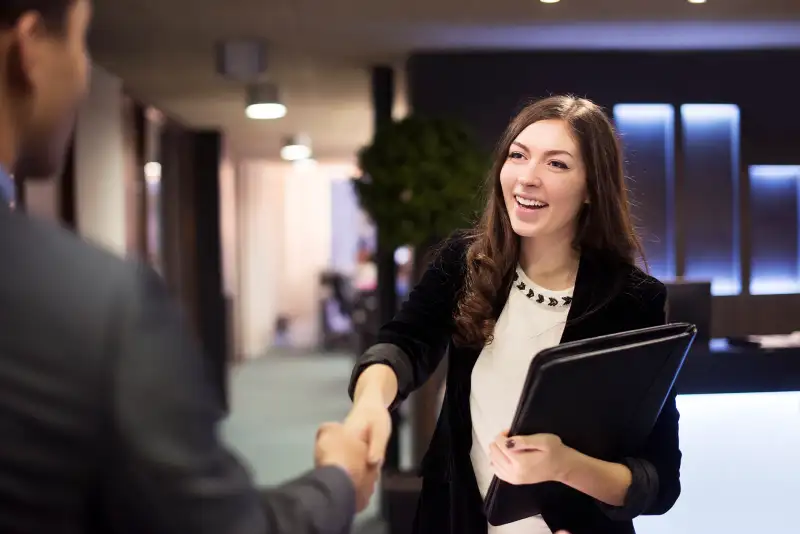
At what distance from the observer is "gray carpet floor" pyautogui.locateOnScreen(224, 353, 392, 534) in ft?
18.2

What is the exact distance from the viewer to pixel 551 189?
4.39ft

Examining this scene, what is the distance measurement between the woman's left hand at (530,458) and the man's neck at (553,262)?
36 centimetres

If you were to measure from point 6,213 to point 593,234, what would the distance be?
100cm

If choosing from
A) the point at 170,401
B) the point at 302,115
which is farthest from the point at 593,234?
the point at 302,115

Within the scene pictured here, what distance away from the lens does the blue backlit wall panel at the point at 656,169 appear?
17.4 feet

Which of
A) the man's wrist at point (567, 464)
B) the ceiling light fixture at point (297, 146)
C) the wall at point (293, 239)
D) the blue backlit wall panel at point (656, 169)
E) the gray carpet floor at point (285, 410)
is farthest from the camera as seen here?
the wall at point (293, 239)

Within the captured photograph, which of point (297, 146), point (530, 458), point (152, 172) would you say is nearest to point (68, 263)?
point (530, 458)

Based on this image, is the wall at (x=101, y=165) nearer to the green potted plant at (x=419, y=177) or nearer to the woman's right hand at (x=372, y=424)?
the green potted plant at (x=419, y=177)

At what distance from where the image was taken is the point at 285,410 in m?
7.59

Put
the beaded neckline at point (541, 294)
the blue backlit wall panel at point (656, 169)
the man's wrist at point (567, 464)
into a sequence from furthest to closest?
the blue backlit wall panel at point (656, 169) < the beaded neckline at point (541, 294) < the man's wrist at point (567, 464)

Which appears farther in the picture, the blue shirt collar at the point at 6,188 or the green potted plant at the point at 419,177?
the green potted plant at the point at 419,177

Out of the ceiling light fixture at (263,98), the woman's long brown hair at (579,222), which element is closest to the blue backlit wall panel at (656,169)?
the ceiling light fixture at (263,98)

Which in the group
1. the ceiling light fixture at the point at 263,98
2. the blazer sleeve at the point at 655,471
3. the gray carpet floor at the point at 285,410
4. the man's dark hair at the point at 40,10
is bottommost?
the gray carpet floor at the point at 285,410

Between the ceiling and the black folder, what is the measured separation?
323cm
